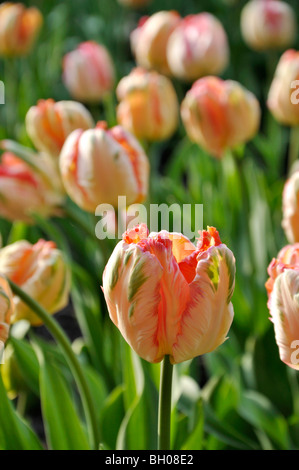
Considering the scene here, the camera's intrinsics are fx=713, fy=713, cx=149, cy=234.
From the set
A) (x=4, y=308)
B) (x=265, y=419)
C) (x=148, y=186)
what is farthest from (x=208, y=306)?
(x=148, y=186)

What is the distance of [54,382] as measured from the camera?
87 centimetres

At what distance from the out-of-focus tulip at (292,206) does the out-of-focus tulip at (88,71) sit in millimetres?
1057

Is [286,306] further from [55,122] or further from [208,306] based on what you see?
[55,122]

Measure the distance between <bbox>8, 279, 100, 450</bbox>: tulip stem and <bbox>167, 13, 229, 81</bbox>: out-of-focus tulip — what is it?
0.92m

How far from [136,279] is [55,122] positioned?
64 cm

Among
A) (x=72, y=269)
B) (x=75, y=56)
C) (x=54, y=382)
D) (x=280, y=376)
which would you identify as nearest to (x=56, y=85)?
(x=75, y=56)

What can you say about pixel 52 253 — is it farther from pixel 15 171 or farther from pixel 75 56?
pixel 75 56

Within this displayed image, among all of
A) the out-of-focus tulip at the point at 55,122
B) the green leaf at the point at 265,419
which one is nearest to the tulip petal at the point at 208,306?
the green leaf at the point at 265,419

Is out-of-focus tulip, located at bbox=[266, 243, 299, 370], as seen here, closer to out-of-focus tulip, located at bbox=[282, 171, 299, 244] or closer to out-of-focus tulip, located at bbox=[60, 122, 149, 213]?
out-of-focus tulip, located at bbox=[282, 171, 299, 244]

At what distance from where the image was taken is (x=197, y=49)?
150cm

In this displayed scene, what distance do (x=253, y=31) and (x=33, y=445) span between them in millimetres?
1386

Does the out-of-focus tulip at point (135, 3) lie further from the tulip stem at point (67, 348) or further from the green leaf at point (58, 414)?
the tulip stem at point (67, 348)

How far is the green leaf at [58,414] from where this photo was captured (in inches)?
33.8

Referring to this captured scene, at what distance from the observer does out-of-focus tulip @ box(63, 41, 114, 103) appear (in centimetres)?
177
